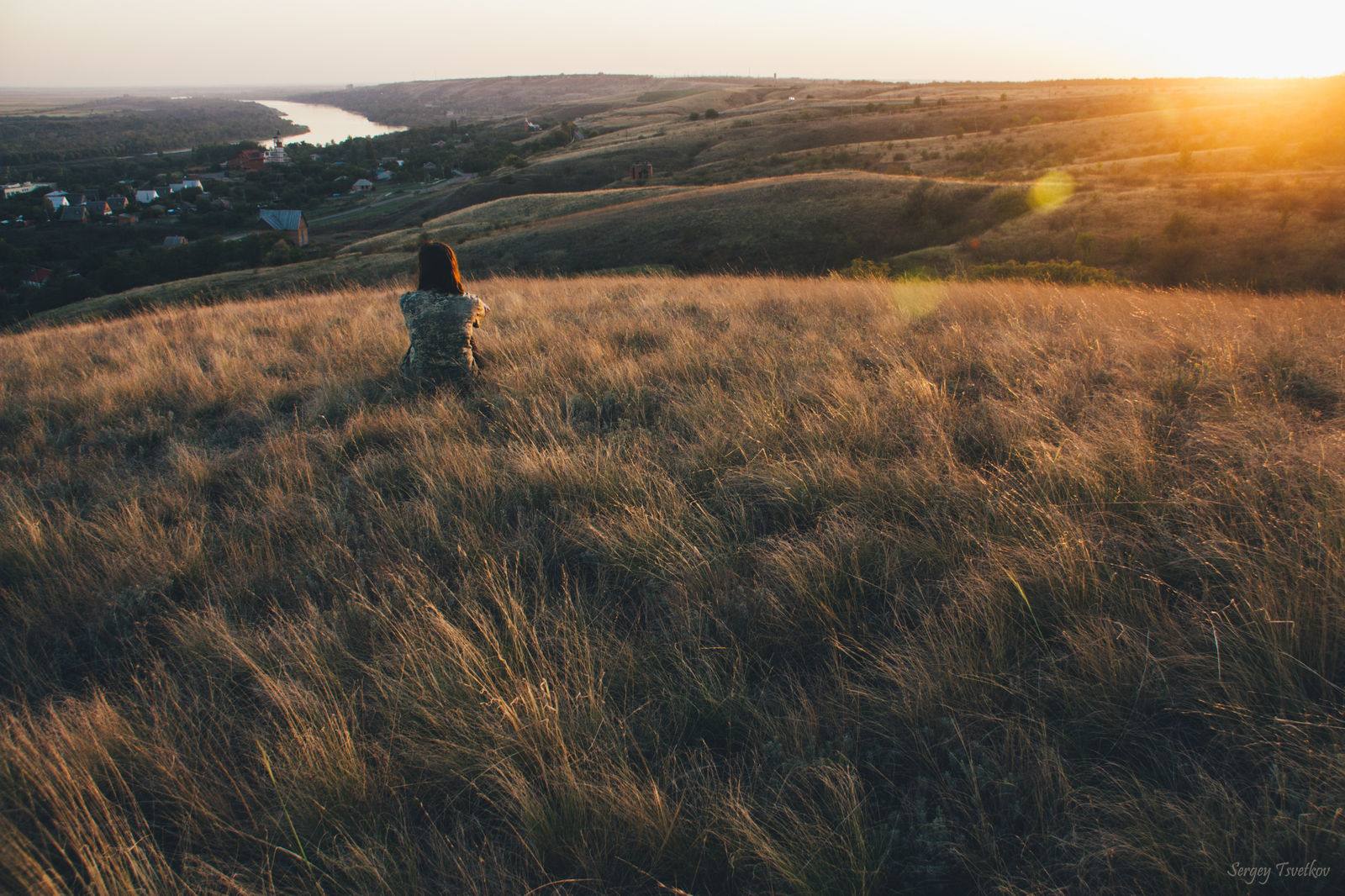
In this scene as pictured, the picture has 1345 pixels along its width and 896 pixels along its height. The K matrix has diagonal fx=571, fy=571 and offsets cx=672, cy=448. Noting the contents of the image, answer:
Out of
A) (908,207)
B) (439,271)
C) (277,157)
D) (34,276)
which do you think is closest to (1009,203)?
(908,207)

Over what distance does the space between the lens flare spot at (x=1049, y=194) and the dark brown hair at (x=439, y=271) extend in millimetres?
31210

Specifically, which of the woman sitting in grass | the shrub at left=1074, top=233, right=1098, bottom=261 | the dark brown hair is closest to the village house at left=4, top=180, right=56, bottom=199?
the dark brown hair

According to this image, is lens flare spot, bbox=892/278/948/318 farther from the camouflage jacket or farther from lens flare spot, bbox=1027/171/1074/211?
lens flare spot, bbox=1027/171/1074/211

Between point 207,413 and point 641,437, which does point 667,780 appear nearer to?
point 641,437

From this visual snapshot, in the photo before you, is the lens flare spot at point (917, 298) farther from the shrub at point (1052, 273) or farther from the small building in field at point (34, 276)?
the small building in field at point (34, 276)

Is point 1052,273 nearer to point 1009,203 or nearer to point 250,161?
point 1009,203

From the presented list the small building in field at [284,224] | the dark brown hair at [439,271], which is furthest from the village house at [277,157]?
the dark brown hair at [439,271]

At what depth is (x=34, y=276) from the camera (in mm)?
51875

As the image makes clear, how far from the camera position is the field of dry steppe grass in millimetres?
1501

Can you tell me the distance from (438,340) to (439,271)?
785mm

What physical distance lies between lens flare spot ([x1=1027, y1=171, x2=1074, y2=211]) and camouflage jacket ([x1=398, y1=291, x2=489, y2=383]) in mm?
31471

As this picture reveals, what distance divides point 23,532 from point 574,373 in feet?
12.0

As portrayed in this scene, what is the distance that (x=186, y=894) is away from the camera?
1507 mm

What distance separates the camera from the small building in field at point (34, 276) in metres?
50.1
